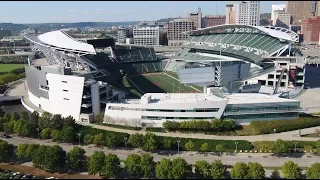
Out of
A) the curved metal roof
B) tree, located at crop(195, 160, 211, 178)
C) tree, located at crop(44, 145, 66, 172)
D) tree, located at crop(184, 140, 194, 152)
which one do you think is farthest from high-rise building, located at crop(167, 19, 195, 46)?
tree, located at crop(195, 160, 211, 178)

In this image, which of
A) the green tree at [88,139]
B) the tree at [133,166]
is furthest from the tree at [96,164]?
the green tree at [88,139]

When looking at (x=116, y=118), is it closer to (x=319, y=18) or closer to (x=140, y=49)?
(x=140, y=49)

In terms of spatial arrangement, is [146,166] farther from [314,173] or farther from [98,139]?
[314,173]

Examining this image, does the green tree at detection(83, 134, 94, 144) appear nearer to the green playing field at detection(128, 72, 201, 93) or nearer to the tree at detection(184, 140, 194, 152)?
the tree at detection(184, 140, 194, 152)

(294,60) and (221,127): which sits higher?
(294,60)

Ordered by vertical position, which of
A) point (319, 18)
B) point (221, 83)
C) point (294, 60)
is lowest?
point (221, 83)

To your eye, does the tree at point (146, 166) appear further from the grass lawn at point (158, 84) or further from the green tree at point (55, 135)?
the grass lawn at point (158, 84)

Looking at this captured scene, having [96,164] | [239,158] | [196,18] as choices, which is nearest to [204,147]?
[239,158]

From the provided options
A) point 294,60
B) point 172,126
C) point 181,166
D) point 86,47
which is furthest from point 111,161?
point 294,60
